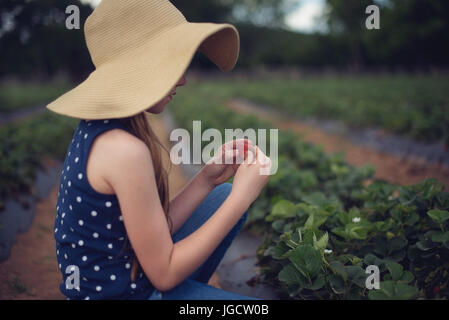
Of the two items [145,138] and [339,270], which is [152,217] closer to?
[145,138]

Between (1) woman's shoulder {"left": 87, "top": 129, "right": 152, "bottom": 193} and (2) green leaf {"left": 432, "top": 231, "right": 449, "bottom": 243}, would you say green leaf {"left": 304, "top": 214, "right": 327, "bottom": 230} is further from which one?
(1) woman's shoulder {"left": 87, "top": 129, "right": 152, "bottom": 193}

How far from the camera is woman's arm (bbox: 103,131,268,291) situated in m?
1.02

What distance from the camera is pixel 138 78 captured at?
109cm

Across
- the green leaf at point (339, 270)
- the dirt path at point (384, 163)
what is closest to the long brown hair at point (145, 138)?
the green leaf at point (339, 270)

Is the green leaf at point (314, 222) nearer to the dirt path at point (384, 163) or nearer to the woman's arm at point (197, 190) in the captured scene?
the woman's arm at point (197, 190)

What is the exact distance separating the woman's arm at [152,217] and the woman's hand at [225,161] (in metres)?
0.20

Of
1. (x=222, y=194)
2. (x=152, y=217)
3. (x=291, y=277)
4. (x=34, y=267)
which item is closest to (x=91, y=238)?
(x=152, y=217)

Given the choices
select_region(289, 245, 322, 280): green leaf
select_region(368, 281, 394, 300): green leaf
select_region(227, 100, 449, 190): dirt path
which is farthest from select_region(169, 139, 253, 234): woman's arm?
select_region(227, 100, 449, 190): dirt path

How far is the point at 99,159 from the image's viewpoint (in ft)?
3.47

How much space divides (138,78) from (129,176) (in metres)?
0.30
